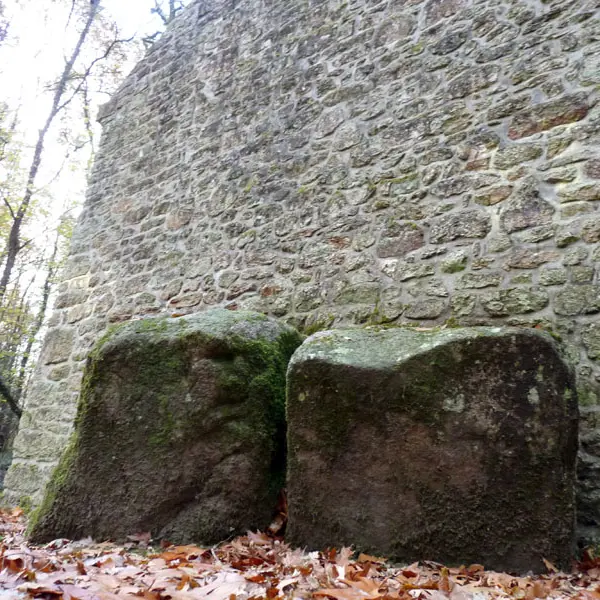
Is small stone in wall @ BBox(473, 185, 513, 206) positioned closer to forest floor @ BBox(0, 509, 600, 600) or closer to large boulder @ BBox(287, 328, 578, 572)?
large boulder @ BBox(287, 328, 578, 572)

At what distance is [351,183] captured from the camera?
4.15 meters

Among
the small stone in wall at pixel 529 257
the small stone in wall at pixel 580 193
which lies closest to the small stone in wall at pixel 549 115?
the small stone in wall at pixel 580 193

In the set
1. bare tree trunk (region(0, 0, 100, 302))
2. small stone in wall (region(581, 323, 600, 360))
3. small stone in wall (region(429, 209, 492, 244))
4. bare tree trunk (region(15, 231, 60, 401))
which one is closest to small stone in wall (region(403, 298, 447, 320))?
small stone in wall (region(429, 209, 492, 244))

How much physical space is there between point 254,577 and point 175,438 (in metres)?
1.16

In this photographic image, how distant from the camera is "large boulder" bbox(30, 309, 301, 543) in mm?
2721

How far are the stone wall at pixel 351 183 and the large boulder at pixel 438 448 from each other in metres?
0.62

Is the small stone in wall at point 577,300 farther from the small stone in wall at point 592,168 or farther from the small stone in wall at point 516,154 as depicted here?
the small stone in wall at point 516,154

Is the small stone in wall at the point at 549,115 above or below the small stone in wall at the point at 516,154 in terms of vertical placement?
above

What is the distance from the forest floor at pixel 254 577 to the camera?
1.63 metres

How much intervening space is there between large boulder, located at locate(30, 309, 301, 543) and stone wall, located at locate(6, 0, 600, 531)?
112cm

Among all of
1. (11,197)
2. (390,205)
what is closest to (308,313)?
(390,205)

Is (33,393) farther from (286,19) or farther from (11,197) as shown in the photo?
(11,197)

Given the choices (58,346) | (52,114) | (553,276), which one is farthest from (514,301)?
(52,114)

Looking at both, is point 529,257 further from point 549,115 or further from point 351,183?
point 351,183
